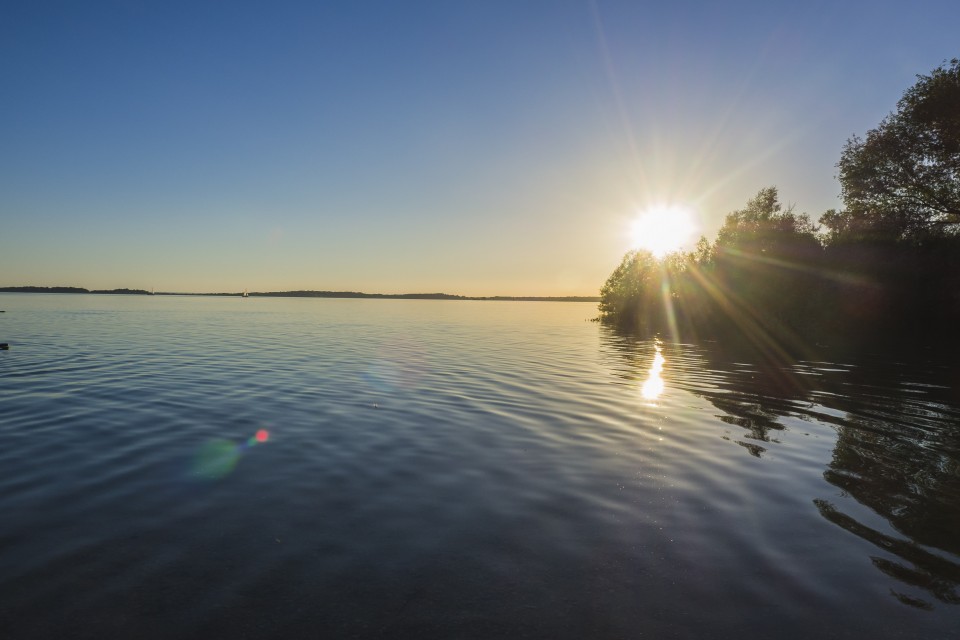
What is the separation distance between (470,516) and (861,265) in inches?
2335

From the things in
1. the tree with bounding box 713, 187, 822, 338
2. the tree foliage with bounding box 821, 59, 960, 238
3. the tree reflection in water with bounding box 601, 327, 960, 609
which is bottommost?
the tree reflection in water with bounding box 601, 327, 960, 609

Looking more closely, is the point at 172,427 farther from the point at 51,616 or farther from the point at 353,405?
the point at 51,616

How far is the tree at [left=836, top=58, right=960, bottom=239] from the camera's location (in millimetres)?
40188

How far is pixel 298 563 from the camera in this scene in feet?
21.9

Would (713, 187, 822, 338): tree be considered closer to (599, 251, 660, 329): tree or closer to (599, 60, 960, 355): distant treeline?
(599, 60, 960, 355): distant treeline

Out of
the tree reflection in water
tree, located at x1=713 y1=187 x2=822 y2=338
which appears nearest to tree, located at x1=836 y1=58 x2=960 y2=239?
tree, located at x1=713 y1=187 x2=822 y2=338

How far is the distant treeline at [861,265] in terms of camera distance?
42281 mm

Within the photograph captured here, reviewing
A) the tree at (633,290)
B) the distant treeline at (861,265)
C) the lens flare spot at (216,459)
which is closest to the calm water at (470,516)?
the lens flare spot at (216,459)

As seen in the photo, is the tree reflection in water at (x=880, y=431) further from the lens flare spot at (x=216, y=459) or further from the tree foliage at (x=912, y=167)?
the tree foliage at (x=912, y=167)

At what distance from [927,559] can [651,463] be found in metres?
4.88

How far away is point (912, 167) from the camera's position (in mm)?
43094

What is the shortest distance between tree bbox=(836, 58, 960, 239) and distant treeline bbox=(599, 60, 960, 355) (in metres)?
0.08

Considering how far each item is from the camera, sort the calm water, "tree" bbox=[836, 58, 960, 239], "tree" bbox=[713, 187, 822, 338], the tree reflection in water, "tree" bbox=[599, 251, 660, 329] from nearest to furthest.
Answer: the calm water
the tree reflection in water
"tree" bbox=[836, 58, 960, 239]
"tree" bbox=[713, 187, 822, 338]
"tree" bbox=[599, 251, 660, 329]

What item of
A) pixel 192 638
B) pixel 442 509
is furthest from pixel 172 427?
pixel 192 638
